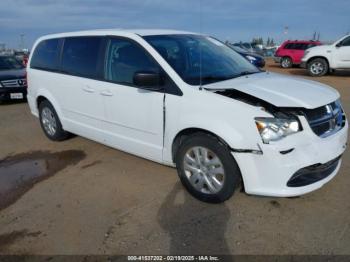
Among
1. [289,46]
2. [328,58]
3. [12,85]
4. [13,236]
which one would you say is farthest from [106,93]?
[289,46]

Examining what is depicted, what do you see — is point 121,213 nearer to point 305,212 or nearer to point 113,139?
point 113,139

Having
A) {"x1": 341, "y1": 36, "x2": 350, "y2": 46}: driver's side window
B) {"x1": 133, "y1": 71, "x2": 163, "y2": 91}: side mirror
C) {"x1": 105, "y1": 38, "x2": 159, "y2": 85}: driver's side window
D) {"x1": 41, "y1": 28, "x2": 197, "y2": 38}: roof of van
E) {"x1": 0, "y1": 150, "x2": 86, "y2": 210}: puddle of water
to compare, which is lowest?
{"x1": 0, "y1": 150, "x2": 86, "y2": 210}: puddle of water

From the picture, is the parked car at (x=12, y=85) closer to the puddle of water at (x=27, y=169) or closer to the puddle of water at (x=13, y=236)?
the puddle of water at (x=27, y=169)

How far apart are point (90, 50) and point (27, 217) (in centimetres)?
240

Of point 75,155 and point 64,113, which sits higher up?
point 64,113

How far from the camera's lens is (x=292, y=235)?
308cm

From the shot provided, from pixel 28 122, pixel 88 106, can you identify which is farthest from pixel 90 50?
pixel 28 122

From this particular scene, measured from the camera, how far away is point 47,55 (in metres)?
5.84

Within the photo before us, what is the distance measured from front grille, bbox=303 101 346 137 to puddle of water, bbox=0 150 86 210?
3.42 m

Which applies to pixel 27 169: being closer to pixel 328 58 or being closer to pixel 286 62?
pixel 328 58

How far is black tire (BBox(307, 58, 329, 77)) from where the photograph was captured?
14922 mm

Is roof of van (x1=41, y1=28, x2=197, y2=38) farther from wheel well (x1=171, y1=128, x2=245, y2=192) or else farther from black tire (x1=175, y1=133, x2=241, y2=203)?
black tire (x1=175, y1=133, x2=241, y2=203)

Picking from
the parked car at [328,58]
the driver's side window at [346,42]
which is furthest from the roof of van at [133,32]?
the driver's side window at [346,42]

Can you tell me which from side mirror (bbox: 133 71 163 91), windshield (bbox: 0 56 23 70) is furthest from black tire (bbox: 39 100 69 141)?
windshield (bbox: 0 56 23 70)
